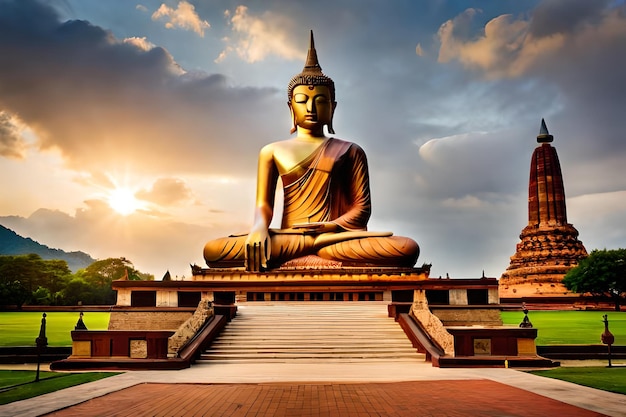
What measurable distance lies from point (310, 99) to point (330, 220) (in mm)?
4372

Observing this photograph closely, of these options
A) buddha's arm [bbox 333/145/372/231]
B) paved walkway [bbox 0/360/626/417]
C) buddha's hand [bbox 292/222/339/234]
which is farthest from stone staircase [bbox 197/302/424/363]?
buddha's arm [bbox 333/145/372/231]

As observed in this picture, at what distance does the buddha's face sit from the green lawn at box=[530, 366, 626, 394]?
12953mm

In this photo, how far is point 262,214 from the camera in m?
19.7

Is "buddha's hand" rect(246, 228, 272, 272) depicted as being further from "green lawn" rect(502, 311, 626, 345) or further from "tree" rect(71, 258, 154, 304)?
"tree" rect(71, 258, 154, 304)

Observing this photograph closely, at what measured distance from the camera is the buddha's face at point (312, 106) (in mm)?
20766

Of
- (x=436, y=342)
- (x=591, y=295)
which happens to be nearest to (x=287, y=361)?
(x=436, y=342)

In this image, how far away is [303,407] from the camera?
6457 millimetres

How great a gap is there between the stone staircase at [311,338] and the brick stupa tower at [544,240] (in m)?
25.2

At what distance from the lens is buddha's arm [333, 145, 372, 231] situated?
20.1 m

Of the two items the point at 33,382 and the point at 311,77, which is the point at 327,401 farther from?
the point at 311,77

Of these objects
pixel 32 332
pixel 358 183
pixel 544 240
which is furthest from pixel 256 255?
pixel 544 240

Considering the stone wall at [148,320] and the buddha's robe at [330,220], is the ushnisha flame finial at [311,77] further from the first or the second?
the stone wall at [148,320]

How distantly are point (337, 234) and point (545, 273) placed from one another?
22.5 meters

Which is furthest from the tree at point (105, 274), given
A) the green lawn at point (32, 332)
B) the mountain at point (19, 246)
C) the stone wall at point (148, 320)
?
the mountain at point (19, 246)
